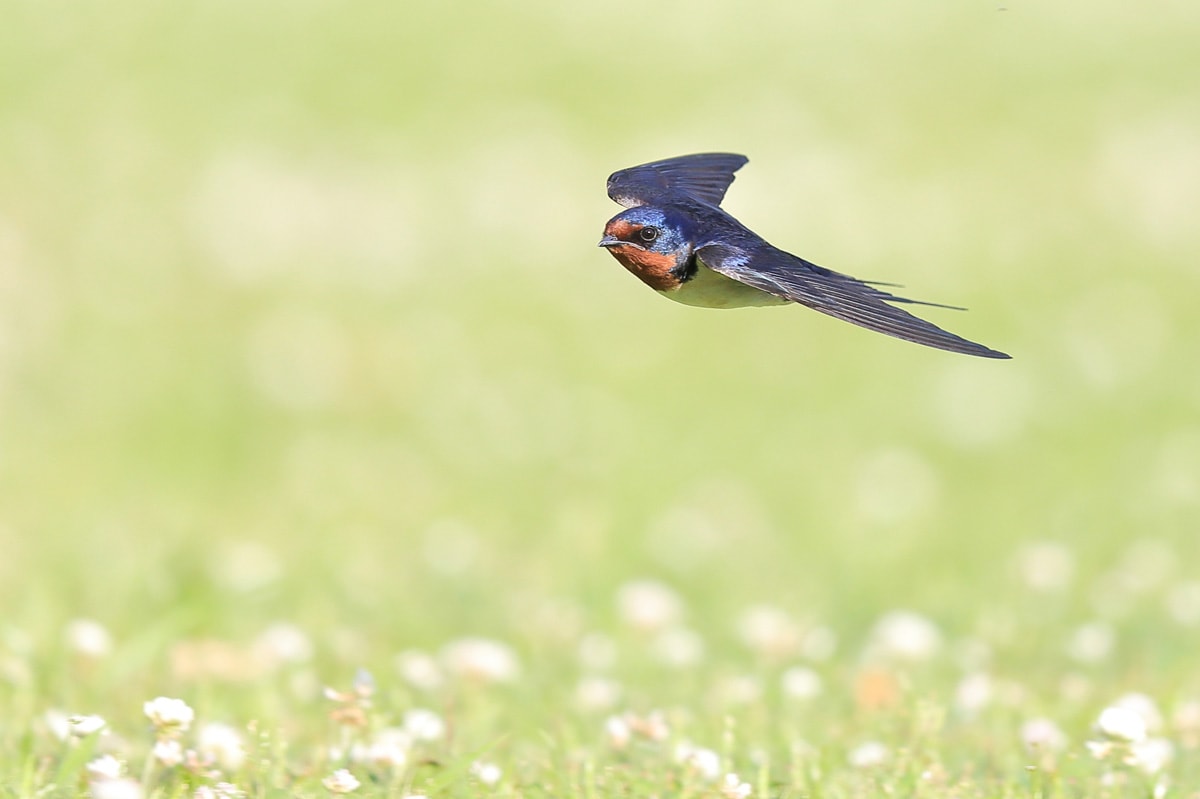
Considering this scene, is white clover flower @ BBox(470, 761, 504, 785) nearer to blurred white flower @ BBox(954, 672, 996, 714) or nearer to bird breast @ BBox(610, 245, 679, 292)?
bird breast @ BBox(610, 245, 679, 292)

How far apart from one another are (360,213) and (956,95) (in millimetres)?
4047

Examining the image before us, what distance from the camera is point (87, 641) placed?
3.79 metres

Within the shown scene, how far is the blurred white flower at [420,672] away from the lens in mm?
4094

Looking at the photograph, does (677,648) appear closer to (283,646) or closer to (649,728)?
(283,646)

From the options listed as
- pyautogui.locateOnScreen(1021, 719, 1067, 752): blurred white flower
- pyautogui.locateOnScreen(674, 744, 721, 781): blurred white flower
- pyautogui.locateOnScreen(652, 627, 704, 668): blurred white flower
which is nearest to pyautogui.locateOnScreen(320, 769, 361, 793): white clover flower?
pyautogui.locateOnScreen(674, 744, 721, 781): blurred white flower

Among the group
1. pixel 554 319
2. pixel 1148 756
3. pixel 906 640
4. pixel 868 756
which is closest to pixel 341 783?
pixel 868 756

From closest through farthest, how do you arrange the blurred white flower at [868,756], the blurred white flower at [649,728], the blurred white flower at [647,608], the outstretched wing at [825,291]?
the outstretched wing at [825,291]
the blurred white flower at [868,756]
the blurred white flower at [649,728]
the blurred white flower at [647,608]

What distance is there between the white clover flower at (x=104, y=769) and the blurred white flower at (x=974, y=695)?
1957mm

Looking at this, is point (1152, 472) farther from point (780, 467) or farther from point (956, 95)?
point (956, 95)

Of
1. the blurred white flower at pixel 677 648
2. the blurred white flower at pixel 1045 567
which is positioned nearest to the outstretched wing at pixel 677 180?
the blurred white flower at pixel 677 648

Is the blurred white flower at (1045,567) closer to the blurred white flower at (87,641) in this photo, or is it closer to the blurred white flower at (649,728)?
the blurred white flower at (649,728)

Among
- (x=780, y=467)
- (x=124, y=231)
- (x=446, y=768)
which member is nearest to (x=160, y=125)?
(x=124, y=231)

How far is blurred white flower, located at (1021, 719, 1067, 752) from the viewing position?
326 centimetres

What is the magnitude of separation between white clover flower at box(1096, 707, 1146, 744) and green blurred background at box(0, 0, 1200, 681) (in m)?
1.84
